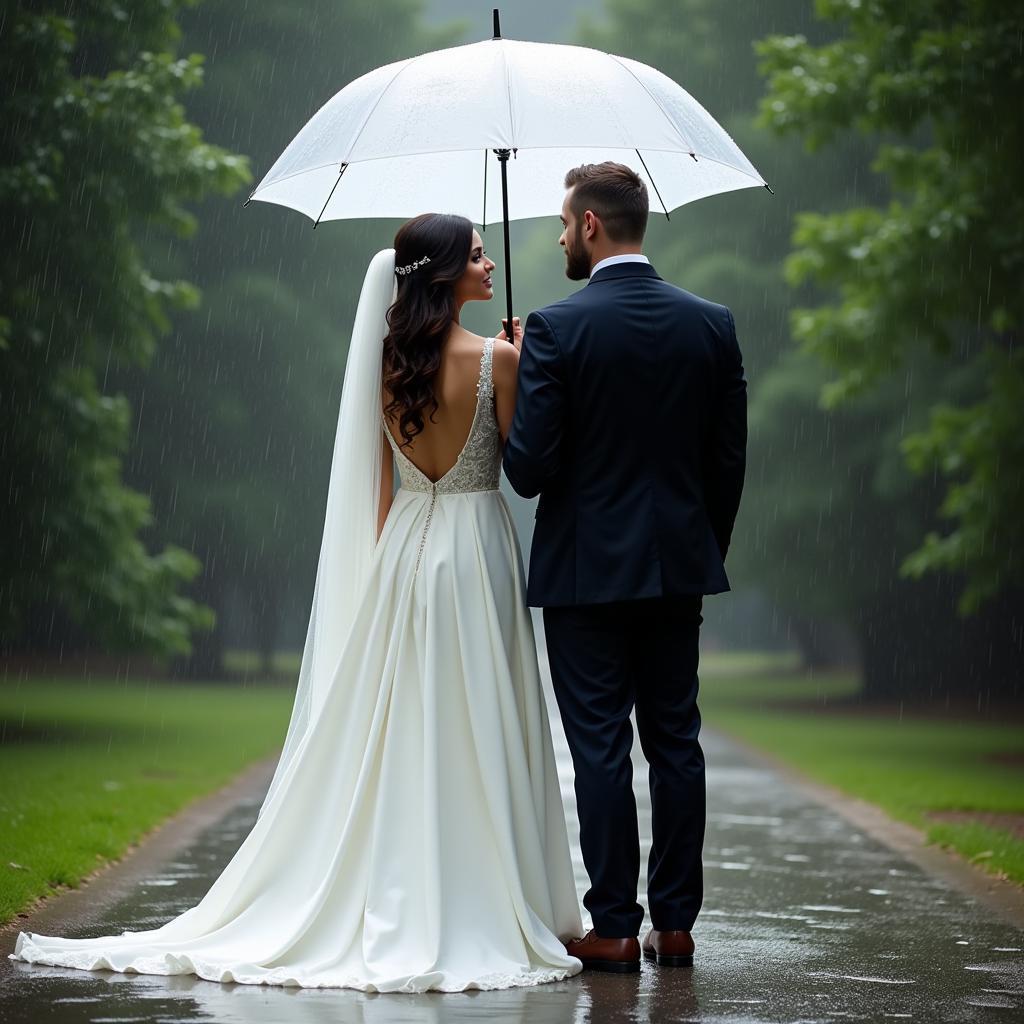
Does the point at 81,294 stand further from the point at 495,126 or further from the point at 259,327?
the point at 259,327

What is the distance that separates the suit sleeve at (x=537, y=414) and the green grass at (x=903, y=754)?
4020mm

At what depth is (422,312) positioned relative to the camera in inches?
227

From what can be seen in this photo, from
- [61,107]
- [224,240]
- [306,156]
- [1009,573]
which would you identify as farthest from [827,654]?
[306,156]

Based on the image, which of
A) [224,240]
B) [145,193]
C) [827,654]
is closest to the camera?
[145,193]

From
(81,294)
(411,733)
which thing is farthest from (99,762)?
(411,733)

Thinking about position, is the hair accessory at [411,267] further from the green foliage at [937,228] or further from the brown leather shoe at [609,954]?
the green foliage at [937,228]

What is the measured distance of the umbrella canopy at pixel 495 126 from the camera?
5.82 meters

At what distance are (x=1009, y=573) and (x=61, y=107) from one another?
1026cm

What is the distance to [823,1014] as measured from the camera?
4.74 metres

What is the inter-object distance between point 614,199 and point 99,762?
9902 millimetres

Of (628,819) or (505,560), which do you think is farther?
(505,560)

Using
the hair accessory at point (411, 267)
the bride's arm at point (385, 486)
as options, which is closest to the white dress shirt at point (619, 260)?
the hair accessory at point (411, 267)

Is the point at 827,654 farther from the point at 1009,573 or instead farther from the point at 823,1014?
the point at 823,1014

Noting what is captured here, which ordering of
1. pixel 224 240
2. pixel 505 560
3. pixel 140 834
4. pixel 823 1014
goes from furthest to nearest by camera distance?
pixel 224 240 → pixel 140 834 → pixel 505 560 → pixel 823 1014
